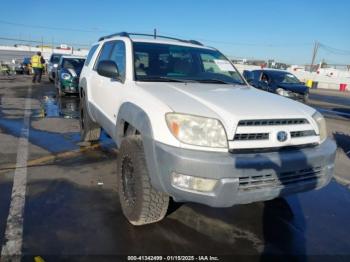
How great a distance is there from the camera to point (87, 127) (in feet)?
20.4

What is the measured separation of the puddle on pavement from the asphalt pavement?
13.5ft

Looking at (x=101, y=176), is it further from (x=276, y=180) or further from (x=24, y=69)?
(x=24, y=69)

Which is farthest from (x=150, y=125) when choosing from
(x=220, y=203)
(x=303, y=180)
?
(x=303, y=180)

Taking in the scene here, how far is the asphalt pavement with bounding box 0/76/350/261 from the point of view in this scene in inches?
122

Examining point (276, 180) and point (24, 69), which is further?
point (24, 69)

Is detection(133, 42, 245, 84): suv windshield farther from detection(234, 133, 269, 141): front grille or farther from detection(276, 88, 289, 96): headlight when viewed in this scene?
detection(276, 88, 289, 96): headlight

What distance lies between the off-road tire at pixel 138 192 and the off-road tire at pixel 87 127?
2704 millimetres

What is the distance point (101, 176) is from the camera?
15.8 feet

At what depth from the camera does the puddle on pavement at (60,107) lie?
9.48 m

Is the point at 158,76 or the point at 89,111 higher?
the point at 158,76

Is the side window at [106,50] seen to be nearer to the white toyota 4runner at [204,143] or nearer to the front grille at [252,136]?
the white toyota 4runner at [204,143]

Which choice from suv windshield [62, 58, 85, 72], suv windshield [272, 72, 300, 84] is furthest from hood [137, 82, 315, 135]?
suv windshield [272, 72, 300, 84]

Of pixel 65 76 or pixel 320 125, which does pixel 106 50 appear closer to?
pixel 320 125

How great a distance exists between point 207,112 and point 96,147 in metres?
3.66
